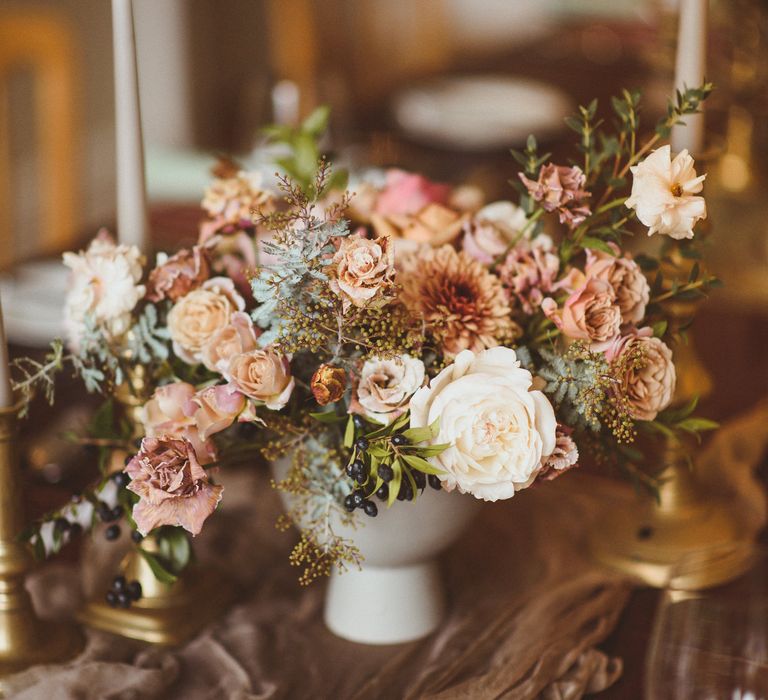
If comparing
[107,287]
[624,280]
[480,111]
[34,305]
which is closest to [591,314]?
[624,280]

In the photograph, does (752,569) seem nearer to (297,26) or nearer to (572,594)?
(572,594)

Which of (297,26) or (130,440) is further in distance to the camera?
(297,26)

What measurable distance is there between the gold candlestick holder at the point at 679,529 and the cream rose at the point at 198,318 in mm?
458

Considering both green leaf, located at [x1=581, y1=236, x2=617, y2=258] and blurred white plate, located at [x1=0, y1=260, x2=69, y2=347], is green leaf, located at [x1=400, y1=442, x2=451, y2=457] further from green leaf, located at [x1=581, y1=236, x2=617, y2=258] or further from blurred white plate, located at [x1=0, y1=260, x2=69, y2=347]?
blurred white plate, located at [x1=0, y1=260, x2=69, y2=347]

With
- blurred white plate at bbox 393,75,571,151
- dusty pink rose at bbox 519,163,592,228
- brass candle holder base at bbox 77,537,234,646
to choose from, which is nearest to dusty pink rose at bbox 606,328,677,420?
dusty pink rose at bbox 519,163,592,228

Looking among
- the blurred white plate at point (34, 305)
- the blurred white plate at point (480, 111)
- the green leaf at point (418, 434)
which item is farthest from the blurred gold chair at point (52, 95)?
the green leaf at point (418, 434)

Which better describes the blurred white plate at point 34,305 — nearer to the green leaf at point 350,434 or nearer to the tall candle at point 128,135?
the tall candle at point 128,135

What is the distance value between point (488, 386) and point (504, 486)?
7 cm

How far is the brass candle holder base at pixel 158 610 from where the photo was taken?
886 millimetres

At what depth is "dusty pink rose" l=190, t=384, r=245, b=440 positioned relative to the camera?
73 centimetres

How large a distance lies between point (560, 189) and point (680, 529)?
0.46 m

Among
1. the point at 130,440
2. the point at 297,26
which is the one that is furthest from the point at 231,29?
the point at 130,440

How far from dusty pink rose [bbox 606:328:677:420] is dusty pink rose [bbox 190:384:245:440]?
11.5 inches

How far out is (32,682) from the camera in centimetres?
81
